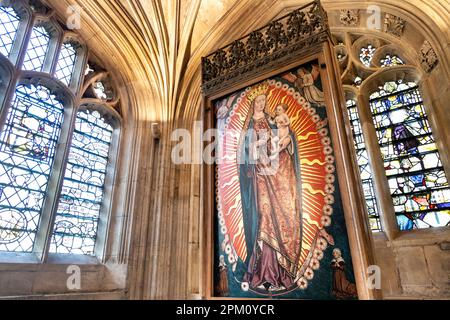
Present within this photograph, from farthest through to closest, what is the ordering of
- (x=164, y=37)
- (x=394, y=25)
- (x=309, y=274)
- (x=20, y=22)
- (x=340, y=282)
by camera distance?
1. (x=164, y=37)
2. (x=394, y=25)
3. (x=20, y=22)
4. (x=309, y=274)
5. (x=340, y=282)

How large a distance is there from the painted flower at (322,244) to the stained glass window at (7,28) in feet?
15.2

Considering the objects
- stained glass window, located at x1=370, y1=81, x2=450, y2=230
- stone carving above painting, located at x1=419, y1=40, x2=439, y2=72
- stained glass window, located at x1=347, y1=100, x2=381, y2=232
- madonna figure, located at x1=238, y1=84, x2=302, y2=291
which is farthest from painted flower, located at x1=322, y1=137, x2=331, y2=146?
stone carving above painting, located at x1=419, y1=40, x2=439, y2=72

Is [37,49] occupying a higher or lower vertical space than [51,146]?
higher

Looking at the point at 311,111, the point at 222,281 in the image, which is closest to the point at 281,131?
the point at 311,111

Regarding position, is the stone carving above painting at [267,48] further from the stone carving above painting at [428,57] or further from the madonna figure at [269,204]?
the stone carving above painting at [428,57]

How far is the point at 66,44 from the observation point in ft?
16.2

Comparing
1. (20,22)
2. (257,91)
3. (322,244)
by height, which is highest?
(20,22)

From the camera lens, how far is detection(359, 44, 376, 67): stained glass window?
16.4 ft

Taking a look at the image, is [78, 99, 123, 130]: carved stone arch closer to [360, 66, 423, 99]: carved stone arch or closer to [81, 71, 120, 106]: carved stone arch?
[81, 71, 120, 106]: carved stone arch

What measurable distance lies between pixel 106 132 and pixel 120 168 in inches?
29.9

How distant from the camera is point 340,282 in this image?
1.84 meters

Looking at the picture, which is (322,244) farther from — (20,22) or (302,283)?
(20,22)

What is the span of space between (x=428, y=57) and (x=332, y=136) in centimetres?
A: 315

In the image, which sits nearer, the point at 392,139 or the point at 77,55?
the point at 392,139
